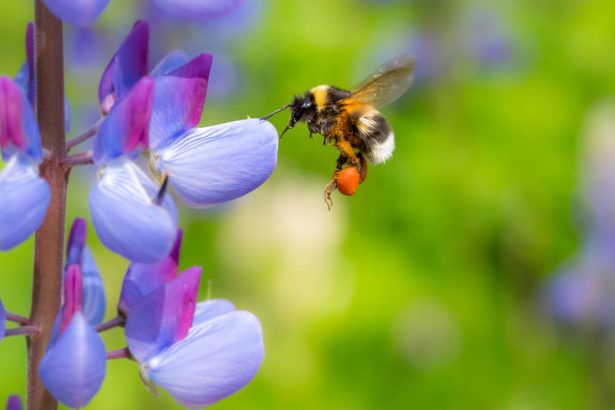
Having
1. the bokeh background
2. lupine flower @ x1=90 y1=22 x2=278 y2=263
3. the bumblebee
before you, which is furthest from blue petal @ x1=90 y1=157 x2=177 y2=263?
the bokeh background

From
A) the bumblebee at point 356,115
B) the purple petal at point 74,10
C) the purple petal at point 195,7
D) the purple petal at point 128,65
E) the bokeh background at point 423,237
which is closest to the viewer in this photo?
the purple petal at point 74,10

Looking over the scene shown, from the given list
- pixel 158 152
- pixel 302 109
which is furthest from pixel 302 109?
pixel 158 152

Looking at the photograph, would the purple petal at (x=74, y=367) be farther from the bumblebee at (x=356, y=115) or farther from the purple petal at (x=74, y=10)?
the bumblebee at (x=356, y=115)

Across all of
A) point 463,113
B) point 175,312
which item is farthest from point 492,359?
point 175,312

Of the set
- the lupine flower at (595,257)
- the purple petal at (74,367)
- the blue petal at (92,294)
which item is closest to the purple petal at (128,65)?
the blue petal at (92,294)

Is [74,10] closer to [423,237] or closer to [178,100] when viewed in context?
[178,100]

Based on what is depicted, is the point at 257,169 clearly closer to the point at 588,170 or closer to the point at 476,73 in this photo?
the point at 588,170
